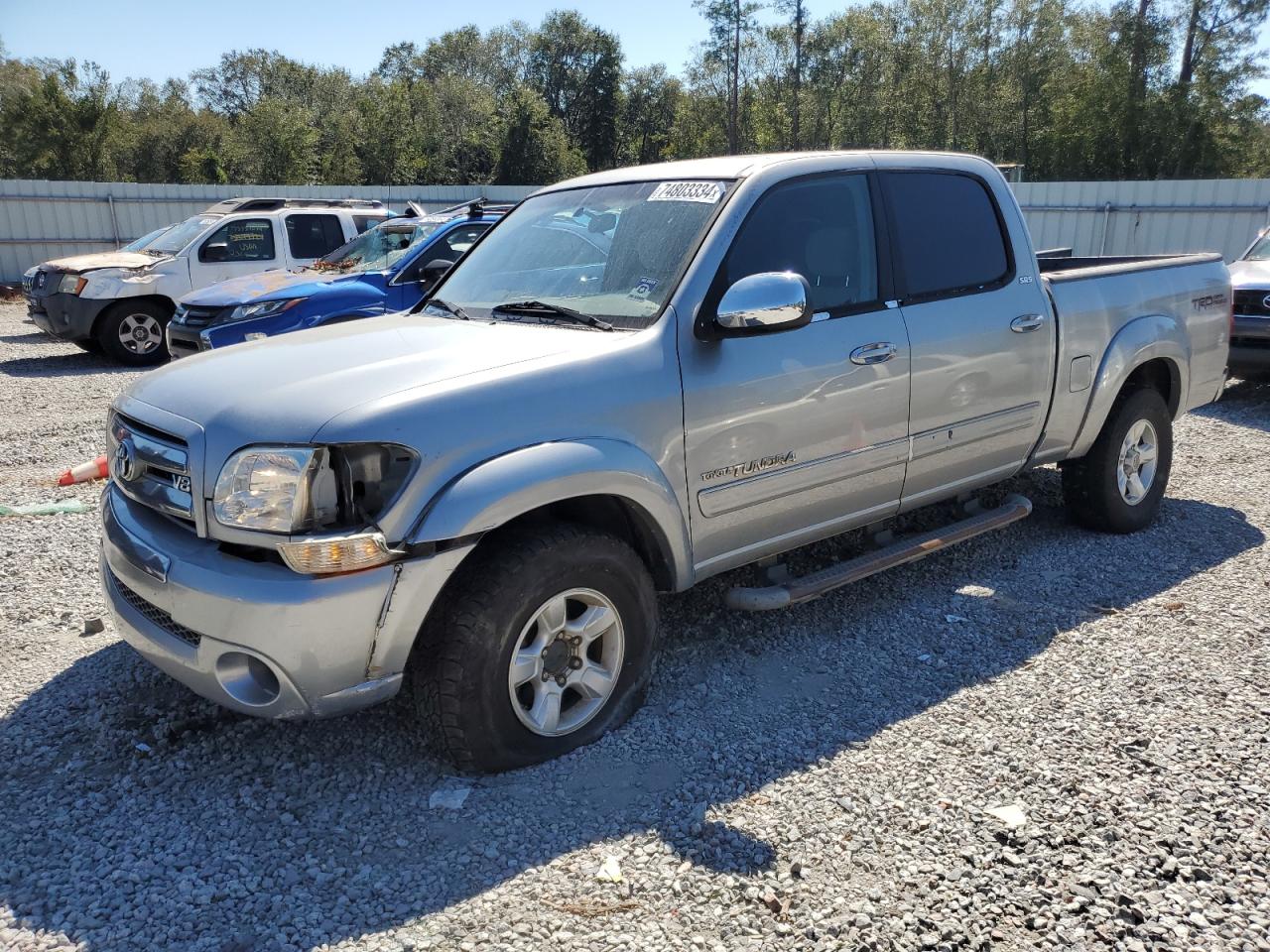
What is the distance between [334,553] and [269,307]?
671 cm

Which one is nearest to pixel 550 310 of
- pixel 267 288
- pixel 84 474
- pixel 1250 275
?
pixel 84 474

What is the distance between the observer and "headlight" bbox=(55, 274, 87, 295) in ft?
39.2

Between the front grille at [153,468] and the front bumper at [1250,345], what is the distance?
30.8 ft

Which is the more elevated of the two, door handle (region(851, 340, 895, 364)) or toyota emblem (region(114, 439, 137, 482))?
door handle (region(851, 340, 895, 364))

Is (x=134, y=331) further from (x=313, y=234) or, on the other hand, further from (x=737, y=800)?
(x=737, y=800)

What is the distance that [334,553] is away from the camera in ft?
9.06

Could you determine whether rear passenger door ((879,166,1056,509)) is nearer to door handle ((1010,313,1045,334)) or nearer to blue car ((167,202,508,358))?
door handle ((1010,313,1045,334))

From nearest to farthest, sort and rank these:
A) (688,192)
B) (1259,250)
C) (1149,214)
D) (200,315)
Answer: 1. (688,192)
2. (200,315)
3. (1259,250)
4. (1149,214)

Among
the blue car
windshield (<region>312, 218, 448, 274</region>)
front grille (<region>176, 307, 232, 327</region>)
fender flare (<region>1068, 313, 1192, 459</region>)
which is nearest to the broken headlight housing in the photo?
fender flare (<region>1068, 313, 1192, 459</region>)

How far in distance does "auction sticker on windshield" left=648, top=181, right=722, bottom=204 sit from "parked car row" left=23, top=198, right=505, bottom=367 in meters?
5.48

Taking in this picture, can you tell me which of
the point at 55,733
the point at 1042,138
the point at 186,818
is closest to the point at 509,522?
the point at 186,818

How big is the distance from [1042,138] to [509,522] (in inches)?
2178

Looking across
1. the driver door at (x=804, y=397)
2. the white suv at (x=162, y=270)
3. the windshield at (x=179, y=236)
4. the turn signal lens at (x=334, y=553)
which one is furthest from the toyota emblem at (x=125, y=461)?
the windshield at (x=179, y=236)

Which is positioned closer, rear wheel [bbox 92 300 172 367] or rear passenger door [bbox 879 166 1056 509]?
rear passenger door [bbox 879 166 1056 509]
